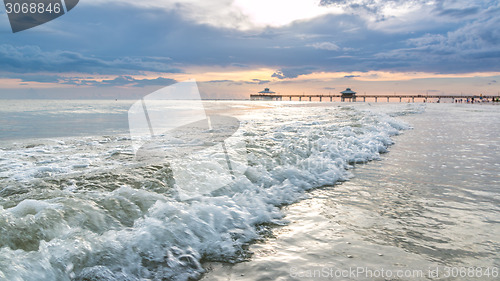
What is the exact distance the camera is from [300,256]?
3.03 m

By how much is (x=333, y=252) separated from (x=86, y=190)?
11.9ft

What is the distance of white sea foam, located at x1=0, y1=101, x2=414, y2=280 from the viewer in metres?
2.71

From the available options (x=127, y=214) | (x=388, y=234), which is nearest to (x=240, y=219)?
(x=127, y=214)

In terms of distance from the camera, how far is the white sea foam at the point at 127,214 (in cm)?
271

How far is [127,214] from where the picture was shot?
3.65 metres

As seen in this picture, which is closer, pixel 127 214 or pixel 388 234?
pixel 388 234

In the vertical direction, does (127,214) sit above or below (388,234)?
above
